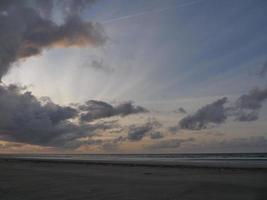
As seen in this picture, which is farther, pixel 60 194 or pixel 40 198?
pixel 60 194

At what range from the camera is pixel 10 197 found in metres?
15.8

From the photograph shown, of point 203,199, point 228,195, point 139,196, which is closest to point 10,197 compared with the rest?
point 139,196

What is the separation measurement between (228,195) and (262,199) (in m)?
2.02

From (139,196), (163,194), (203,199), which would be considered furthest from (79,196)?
(203,199)

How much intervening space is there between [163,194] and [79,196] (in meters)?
4.22

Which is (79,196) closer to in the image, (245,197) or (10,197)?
(10,197)

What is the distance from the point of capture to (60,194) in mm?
16750

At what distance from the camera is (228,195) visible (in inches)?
661

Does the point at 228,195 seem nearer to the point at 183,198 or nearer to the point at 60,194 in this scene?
the point at 183,198

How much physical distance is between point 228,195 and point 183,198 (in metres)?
2.82

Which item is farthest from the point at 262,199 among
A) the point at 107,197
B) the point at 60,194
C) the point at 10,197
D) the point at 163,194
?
the point at 10,197

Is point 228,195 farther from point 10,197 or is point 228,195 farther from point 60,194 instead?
point 10,197

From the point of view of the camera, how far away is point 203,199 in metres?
15.2

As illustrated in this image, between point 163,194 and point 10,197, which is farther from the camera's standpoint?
point 163,194
